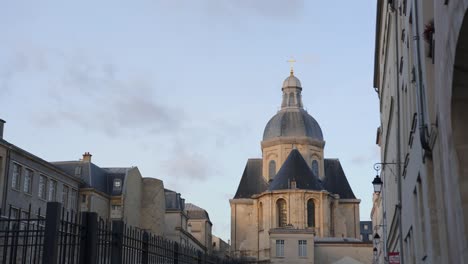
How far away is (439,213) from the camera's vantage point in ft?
36.2

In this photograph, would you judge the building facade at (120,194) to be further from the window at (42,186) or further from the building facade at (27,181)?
the window at (42,186)

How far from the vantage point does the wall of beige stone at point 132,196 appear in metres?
53.7

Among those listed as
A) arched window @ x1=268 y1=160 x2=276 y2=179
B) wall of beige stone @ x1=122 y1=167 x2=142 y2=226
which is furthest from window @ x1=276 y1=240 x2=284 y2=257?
arched window @ x1=268 y1=160 x2=276 y2=179

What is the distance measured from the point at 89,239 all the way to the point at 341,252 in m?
64.1

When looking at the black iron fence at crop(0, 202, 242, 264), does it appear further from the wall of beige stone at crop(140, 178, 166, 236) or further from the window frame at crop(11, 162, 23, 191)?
the wall of beige stone at crop(140, 178, 166, 236)

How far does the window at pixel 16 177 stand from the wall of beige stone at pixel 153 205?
1894cm

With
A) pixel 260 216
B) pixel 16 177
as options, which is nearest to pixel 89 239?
pixel 16 177

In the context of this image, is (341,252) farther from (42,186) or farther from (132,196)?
(42,186)

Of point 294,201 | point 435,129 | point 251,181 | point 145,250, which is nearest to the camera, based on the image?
point 435,129

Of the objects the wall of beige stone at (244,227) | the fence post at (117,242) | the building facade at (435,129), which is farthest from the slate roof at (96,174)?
the fence post at (117,242)

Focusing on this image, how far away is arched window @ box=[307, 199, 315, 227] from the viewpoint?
77.3 meters

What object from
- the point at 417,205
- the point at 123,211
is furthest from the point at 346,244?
the point at 417,205

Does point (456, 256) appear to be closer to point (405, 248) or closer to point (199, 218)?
point (405, 248)

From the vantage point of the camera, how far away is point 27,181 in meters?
39.3
